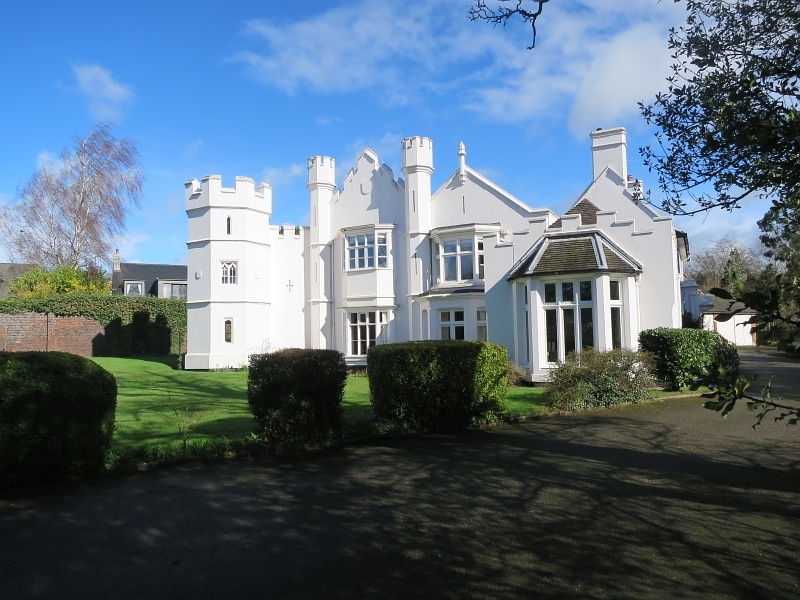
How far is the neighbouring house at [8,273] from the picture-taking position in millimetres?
51375

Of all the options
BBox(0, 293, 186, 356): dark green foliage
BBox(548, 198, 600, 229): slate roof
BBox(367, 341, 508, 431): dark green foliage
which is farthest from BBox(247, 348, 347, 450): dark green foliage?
BBox(0, 293, 186, 356): dark green foliage

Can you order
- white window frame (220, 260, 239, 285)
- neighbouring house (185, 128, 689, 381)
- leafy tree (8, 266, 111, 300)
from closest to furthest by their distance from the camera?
neighbouring house (185, 128, 689, 381) < white window frame (220, 260, 239, 285) < leafy tree (8, 266, 111, 300)

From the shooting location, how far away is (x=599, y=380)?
13852 millimetres

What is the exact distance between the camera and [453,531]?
18.8ft

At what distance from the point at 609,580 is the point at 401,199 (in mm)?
22995

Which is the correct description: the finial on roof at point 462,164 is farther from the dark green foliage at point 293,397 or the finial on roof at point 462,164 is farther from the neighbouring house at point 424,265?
the dark green foliage at point 293,397

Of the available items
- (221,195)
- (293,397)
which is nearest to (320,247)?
(221,195)

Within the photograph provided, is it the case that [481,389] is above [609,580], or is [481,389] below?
above

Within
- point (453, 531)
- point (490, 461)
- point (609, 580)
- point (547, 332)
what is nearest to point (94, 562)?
point (453, 531)

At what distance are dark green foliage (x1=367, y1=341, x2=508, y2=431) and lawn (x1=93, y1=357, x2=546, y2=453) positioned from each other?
0.73 m

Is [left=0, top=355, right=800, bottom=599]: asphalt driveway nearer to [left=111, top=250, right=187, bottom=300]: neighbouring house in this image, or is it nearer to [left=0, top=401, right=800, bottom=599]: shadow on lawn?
[left=0, top=401, right=800, bottom=599]: shadow on lawn

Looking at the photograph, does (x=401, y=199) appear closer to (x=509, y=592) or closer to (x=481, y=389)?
(x=481, y=389)

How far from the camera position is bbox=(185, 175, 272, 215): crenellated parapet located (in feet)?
92.6

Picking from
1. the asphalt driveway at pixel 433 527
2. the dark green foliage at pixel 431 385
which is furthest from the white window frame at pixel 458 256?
the asphalt driveway at pixel 433 527
